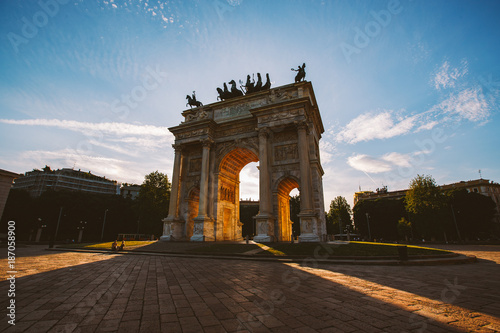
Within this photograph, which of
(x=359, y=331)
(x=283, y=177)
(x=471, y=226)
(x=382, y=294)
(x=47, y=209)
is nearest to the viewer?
(x=359, y=331)

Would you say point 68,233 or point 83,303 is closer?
point 83,303

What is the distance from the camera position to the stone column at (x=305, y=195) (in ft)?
66.0

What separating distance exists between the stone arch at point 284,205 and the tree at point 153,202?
28605 mm

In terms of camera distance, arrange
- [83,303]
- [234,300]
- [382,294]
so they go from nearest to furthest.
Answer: [83,303]
[234,300]
[382,294]

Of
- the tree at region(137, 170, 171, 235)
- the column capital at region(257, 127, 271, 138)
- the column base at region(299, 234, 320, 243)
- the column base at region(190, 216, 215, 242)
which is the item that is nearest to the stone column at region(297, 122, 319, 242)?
the column base at region(299, 234, 320, 243)

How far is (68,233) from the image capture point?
4953 cm

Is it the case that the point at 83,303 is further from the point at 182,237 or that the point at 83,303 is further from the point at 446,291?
the point at 182,237

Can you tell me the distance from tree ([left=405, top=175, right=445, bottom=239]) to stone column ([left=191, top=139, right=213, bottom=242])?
36.3 m

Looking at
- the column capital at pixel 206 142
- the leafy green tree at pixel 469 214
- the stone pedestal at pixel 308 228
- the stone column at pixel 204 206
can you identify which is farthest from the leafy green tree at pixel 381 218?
the column capital at pixel 206 142

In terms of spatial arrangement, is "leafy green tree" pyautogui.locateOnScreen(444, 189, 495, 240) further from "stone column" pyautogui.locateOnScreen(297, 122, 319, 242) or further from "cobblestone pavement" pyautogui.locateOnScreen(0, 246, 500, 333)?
"cobblestone pavement" pyautogui.locateOnScreen(0, 246, 500, 333)

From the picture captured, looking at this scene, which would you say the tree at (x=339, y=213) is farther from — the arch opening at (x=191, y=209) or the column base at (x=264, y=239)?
the column base at (x=264, y=239)

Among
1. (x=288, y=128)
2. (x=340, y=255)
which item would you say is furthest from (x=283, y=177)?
(x=340, y=255)

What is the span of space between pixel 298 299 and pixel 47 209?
6161 centimetres

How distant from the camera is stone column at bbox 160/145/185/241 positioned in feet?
84.7
